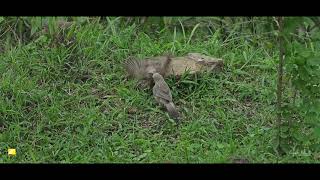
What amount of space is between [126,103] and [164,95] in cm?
33

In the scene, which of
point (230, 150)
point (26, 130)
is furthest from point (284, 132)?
point (26, 130)

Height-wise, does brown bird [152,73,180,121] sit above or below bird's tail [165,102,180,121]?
above

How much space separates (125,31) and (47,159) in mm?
1667

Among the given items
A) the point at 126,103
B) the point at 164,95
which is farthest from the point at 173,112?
the point at 126,103

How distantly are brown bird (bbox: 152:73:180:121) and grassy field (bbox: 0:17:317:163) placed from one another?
0.08 m

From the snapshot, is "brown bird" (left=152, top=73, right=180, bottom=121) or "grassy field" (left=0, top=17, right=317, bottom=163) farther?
"brown bird" (left=152, top=73, right=180, bottom=121)

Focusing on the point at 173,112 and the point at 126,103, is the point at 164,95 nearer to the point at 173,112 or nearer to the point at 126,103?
the point at 173,112

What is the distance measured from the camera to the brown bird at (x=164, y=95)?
466cm

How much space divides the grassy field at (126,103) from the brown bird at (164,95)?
0.08 meters

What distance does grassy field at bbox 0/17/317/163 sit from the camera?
169 inches

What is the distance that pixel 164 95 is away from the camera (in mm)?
4719
